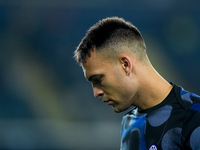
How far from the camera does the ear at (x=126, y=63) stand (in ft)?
6.14

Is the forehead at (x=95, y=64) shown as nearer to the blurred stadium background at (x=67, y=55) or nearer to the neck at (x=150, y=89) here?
the neck at (x=150, y=89)

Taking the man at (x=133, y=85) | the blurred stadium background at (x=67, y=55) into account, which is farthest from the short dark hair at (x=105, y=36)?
the blurred stadium background at (x=67, y=55)

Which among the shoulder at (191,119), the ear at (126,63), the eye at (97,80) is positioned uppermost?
the ear at (126,63)

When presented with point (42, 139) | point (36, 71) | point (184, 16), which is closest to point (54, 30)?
point (36, 71)

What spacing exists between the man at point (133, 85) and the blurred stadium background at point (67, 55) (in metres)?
5.38

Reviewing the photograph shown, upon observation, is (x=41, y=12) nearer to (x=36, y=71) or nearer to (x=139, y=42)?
(x=36, y=71)

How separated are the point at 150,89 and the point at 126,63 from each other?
216 mm

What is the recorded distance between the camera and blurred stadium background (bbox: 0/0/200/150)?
7516mm

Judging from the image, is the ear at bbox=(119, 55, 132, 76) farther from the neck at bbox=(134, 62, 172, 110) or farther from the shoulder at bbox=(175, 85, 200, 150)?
the shoulder at bbox=(175, 85, 200, 150)

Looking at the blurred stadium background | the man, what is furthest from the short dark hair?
the blurred stadium background

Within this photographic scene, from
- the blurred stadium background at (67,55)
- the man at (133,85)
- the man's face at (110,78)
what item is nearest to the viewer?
the man at (133,85)

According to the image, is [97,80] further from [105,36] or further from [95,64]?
[105,36]

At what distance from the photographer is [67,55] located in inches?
319

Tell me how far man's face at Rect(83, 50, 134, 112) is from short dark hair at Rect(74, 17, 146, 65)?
0.17 feet
